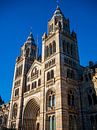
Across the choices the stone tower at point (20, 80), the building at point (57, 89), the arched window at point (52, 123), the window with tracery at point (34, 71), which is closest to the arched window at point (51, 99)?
the building at point (57, 89)

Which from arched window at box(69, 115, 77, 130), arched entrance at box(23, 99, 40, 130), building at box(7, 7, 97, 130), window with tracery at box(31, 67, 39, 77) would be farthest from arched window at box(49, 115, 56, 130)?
window with tracery at box(31, 67, 39, 77)

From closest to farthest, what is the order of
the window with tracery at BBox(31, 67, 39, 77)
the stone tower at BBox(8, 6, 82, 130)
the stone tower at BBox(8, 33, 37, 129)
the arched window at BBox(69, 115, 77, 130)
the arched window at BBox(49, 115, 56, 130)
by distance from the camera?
the arched window at BBox(69, 115, 77, 130)
the arched window at BBox(49, 115, 56, 130)
the stone tower at BBox(8, 6, 82, 130)
the stone tower at BBox(8, 33, 37, 129)
the window with tracery at BBox(31, 67, 39, 77)

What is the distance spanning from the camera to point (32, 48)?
5962 centimetres

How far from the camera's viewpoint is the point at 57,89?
119ft

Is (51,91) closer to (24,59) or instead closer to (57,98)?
(57,98)

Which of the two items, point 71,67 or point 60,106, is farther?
point 71,67

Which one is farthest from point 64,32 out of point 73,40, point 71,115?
point 71,115

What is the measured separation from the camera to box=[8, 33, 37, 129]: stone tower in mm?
47062

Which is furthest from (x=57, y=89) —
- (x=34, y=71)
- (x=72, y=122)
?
(x=34, y=71)

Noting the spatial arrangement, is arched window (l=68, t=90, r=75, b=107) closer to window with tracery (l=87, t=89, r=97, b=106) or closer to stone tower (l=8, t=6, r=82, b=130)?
stone tower (l=8, t=6, r=82, b=130)

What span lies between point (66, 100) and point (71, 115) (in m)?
3.27

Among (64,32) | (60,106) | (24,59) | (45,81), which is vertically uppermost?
(64,32)

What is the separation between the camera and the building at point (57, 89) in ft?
115

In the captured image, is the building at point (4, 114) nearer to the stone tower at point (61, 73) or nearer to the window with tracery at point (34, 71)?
the window with tracery at point (34, 71)
